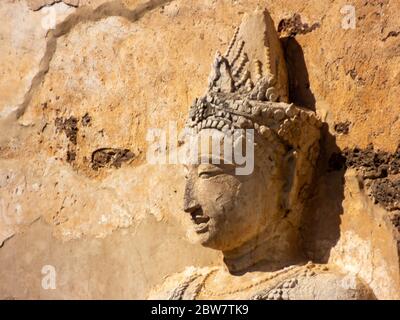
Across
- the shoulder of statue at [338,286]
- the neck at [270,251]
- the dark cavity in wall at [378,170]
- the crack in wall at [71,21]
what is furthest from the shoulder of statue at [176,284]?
the crack in wall at [71,21]

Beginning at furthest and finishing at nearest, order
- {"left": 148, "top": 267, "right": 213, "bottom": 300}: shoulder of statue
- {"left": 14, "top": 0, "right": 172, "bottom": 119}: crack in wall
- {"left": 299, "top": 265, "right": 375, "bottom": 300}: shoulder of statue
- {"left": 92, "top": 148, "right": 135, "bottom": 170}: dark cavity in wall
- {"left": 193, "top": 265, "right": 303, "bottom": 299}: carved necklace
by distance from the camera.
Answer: {"left": 14, "top": 0, "right": 172, "bottom": 119}: crack in wall < {"left": 92, "top": 148, "right": 135, "bottom": 170}: dark cavity in wall < {"left": 148, "top": 267, "right": 213, "bottom": 300}: shoulder of statue < {"left": 193, "top": 265, "right": 303, "bottom": 299}: carved necklace < {"left": 299, "top": 265, "right": 375, "bottom": 300}: shoulder of statue

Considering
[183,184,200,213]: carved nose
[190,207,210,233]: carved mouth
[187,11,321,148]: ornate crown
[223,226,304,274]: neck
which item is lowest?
[223,226,304,274]: neck

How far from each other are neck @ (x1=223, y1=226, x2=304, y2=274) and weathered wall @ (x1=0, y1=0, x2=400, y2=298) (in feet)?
0.22

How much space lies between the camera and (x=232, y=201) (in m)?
3.98

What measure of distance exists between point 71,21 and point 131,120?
0.54 m

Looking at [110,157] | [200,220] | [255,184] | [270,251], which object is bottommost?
[270,251]

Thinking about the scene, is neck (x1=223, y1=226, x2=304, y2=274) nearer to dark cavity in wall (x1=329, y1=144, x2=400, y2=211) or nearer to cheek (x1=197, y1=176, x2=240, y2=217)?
cheek (x1=197, y1=176, x2=240, y2=217)

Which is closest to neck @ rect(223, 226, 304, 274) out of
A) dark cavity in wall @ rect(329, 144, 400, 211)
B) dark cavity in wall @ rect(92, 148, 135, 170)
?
dark cavity in wall @ rect(329, 144, 400, 211)

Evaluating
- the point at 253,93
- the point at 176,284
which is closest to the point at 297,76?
the point at 253,93

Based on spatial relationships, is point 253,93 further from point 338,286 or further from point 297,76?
point 338,286

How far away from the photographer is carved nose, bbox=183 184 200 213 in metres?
4.02

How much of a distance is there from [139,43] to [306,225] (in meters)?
1.05

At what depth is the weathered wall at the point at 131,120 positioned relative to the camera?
4031 millimetres

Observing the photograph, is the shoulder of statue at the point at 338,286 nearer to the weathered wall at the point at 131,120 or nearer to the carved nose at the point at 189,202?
the weathered wall at the point at 131,120
